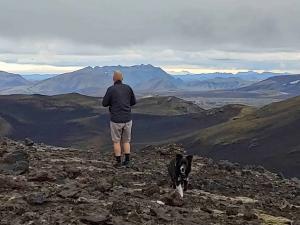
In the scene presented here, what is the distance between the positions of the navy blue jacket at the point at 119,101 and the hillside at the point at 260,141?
45218mm

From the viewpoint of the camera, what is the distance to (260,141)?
80.8 metres

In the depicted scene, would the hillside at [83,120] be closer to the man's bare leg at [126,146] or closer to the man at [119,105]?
the man's bare leg at [126,146]

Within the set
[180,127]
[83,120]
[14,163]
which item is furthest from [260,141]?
[14,163]

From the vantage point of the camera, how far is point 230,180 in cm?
1686

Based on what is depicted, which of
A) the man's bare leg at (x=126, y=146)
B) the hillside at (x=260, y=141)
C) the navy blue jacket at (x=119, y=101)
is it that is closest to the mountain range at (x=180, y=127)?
the hillside at (x=260, y=141)

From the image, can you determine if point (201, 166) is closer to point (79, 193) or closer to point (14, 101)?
point (79, 193)

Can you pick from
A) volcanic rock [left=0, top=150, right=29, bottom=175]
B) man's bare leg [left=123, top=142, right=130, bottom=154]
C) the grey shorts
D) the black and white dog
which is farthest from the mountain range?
the black and white dog

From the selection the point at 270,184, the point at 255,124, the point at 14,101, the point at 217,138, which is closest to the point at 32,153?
the point at 270,184

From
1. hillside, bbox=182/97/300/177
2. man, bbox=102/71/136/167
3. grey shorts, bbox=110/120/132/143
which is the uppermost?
man, bbox=102/71/136/167

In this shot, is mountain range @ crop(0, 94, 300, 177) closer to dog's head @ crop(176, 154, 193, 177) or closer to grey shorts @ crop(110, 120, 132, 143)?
grey shorts @ crop(110, 120, 132, 143)

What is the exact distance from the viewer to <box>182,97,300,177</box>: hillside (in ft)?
220

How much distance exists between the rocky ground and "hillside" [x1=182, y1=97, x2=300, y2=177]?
4374 centimetres

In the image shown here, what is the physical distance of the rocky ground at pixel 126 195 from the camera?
937cm

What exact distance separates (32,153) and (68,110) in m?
138
